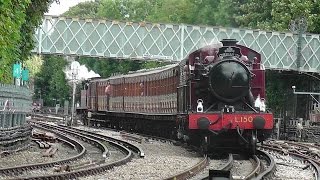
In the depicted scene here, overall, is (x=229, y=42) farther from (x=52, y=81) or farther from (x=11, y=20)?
(x=52, y=81)

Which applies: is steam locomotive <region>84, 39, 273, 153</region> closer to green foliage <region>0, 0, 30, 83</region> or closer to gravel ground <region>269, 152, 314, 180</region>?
gravel ground <region>269, 152, 314, 180</region>

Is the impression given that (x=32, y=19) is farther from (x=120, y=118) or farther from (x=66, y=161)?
(x=120, y=118)

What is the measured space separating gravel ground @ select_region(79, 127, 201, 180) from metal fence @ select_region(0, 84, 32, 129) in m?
4.38

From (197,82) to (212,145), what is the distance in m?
1.93

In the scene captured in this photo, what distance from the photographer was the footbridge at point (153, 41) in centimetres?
4278

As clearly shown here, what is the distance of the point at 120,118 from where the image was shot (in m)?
37.4

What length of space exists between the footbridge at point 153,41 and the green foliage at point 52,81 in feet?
128

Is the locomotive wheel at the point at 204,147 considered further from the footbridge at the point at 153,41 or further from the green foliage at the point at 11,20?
the footbridge at the point at 153,41

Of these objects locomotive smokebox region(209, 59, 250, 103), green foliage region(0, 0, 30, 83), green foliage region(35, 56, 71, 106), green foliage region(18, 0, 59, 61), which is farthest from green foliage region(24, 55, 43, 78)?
green foliage region(0, 0, 30, 83)

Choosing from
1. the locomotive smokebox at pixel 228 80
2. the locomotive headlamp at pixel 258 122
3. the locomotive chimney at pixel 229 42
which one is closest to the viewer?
the locomotive headlamp at pixel 258 122

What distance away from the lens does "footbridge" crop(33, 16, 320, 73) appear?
42.8 metres

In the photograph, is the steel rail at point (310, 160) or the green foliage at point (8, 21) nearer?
the green foliage at point (8, 21)

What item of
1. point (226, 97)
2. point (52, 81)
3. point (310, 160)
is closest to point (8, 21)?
point (226, 97)

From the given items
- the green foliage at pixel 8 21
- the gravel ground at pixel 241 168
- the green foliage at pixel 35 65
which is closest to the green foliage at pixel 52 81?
the green foliage at pixel 35 65
